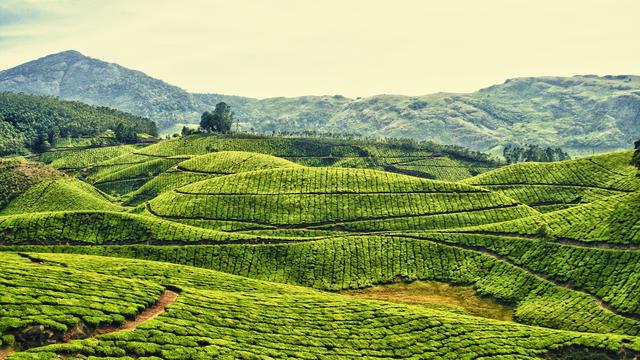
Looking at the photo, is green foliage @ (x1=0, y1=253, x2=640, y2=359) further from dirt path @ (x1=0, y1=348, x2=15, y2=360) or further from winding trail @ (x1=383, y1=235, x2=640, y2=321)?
winding trail @ (x1=383, y1=235, x2=640, y2=321)

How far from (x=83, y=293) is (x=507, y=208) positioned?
5076 inches

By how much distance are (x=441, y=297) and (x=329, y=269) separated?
90.5 feet

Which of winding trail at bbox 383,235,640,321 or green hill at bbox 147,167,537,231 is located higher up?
green hill at bbox 147,167,537,231

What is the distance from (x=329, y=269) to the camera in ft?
393

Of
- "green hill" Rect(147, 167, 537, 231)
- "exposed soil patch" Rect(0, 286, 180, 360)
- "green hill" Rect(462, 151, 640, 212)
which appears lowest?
"exposed soil patch" Rect(0, 286, 180, 360)

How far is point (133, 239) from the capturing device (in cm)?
12562

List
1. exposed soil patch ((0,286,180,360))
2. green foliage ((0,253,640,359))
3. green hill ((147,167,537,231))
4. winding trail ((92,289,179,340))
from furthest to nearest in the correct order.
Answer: green hill ((147,167,537,231)) < winding trail ((92,289,179,340)) < green foliage ((0,253,640,359)) < exposed soil patch ((0,286,180,360))

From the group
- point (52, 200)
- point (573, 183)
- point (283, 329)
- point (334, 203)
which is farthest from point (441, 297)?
point (52, 200)

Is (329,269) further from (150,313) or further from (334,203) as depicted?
(150,313)

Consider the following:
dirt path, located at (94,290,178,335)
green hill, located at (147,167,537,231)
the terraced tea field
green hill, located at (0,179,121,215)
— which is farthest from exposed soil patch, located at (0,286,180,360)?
green hill, located at (0,179,121,215)

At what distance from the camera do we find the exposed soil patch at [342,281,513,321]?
10169 centimetres

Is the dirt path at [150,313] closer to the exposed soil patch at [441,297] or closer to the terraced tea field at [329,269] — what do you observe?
the terraced tea field at [329,269]

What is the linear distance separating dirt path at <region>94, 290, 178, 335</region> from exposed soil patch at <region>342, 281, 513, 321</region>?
4668cm

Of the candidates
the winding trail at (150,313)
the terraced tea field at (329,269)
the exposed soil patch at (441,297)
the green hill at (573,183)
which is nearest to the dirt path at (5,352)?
the terraced tea field at (329,269)
